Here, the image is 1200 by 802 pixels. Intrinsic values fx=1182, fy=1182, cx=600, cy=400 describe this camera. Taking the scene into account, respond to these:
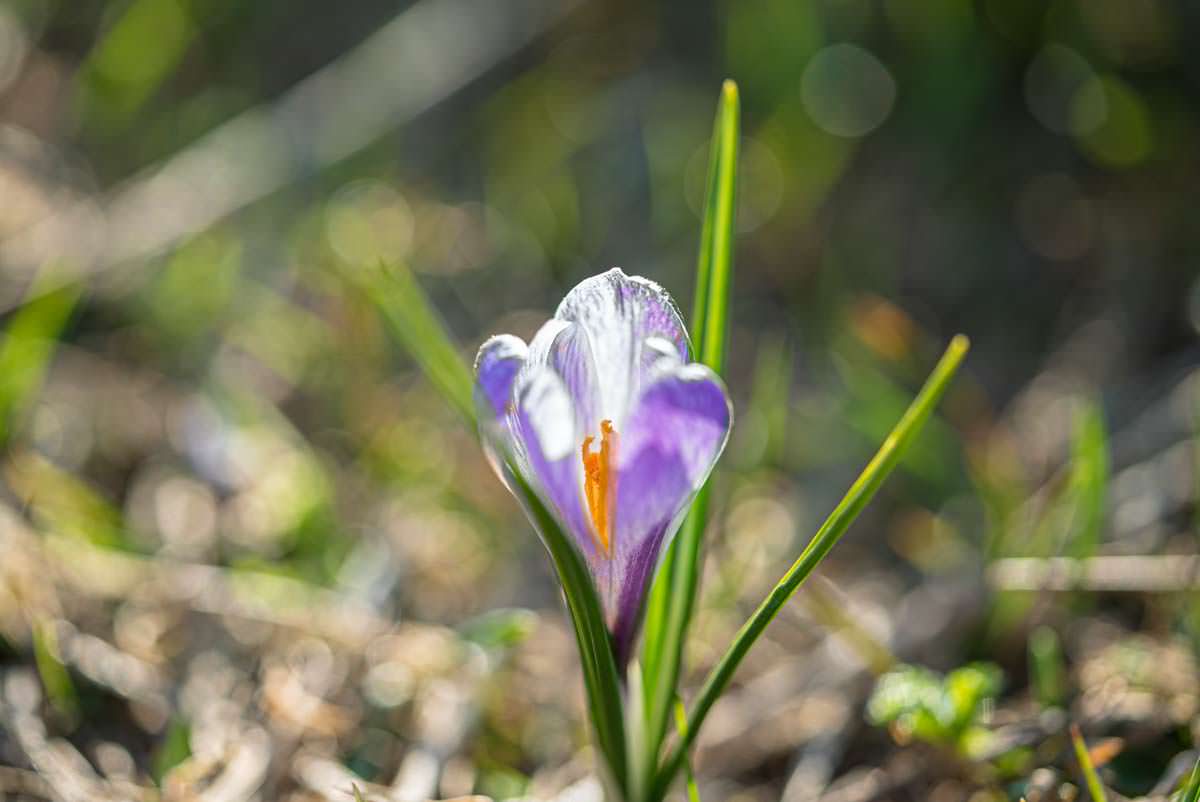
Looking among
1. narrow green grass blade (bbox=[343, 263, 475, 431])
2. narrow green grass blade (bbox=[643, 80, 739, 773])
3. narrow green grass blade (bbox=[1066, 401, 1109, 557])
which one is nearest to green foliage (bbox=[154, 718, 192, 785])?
narrow green grass blade (bbox=[343, 263, 475, 431])

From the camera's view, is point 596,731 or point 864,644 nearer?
point 596,731

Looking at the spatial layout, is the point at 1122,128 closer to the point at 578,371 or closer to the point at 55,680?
the point at 578,371

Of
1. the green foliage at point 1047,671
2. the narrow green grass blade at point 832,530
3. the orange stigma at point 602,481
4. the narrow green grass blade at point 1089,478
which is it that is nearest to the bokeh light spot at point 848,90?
the narrow green grass blade at point 1089,478

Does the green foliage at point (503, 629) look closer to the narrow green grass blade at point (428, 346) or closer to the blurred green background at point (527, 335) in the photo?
the blurred green background at point (527, 335)

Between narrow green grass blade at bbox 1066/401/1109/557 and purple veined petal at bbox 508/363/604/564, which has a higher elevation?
narrow green grass blade at bbox 1066/401/1109/557

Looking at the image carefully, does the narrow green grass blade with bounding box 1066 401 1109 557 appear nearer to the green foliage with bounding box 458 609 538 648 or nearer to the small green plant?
the small green plant

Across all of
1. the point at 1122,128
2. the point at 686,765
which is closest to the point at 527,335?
the point at 1122,128

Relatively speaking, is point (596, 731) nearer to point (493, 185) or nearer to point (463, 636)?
point (463, 636)

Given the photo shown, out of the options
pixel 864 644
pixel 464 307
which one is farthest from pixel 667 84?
pixel 864 644
